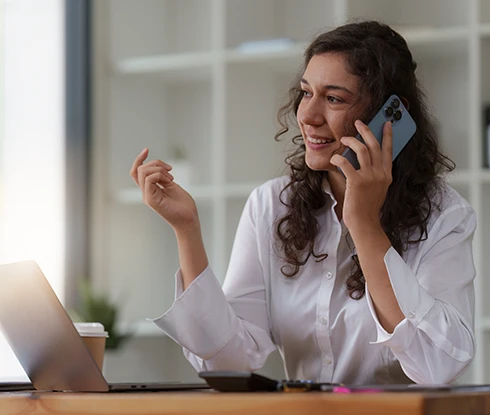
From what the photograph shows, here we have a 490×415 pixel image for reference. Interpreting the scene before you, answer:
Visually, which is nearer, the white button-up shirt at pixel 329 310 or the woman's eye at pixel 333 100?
the white button-up shirt at pixel 329 310

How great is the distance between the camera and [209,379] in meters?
1.02

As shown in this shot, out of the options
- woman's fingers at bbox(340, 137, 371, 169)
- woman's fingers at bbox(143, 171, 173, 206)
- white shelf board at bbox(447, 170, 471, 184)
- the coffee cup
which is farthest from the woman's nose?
→ white shelf board at bbox(447, 170, 471, 184)

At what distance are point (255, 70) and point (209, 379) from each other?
101 inches

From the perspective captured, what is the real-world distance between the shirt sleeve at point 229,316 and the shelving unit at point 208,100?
1.44 meters

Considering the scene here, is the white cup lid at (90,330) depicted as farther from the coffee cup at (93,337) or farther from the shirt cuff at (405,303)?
the shirt cuff at (405,303)

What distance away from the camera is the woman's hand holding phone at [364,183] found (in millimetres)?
1504

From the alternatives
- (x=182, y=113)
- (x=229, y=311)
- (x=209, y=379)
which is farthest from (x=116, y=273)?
(x=209, y=379)

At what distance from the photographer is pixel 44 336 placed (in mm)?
1229

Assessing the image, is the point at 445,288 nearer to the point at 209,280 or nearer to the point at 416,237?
the point at 416,237

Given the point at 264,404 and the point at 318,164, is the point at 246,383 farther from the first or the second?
the point at 318,164

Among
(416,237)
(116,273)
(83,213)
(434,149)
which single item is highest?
(434,149)

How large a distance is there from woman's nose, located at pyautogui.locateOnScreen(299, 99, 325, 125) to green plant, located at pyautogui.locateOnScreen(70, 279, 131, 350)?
180 centimetres

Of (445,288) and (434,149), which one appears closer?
(445,288)

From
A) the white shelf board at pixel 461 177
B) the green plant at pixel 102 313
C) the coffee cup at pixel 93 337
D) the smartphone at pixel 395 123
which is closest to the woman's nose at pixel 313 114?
the smartphone at pixel 395 123
